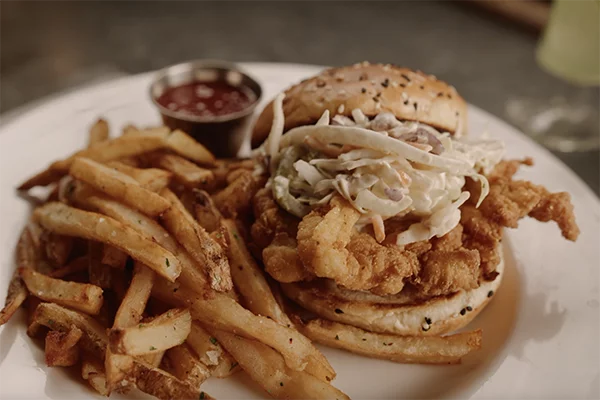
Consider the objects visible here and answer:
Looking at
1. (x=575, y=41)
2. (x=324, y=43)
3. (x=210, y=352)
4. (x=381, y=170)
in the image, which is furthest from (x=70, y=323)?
(x=324, y=43)

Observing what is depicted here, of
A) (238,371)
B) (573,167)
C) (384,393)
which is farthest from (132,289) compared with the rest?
(573,167)

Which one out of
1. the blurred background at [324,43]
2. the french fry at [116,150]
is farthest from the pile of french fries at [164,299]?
the blurred background at [324,43]

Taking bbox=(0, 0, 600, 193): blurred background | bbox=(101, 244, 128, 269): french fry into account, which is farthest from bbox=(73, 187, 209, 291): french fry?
bbox=(0, 0, 600, 193): blurred background

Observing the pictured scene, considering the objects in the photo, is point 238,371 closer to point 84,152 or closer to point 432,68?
point 84,152

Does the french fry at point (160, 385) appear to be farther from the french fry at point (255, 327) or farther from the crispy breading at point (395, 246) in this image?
the crispy breading at point (395, 246)

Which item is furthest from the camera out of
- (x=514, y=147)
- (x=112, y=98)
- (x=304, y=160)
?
(x=112, y=98)

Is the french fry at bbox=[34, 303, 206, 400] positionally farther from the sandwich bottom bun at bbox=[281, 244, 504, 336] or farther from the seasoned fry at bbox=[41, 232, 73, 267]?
the sandwich bottom bun at bbox=[281, 244, 504, 336]
